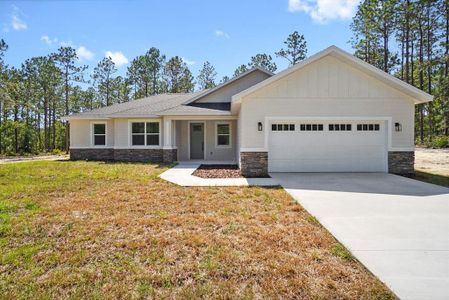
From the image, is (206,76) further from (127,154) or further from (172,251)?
(172,251)

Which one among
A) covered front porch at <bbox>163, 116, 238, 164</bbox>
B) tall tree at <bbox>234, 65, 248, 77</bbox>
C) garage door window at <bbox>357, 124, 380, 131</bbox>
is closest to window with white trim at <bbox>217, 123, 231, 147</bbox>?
covered front porch at <bbox>163, 116, 238, 164</bbox>

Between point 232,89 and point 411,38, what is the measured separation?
962 inches

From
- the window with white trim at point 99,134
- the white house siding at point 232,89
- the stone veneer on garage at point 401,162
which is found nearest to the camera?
the stone veneer on garage at point 401,162

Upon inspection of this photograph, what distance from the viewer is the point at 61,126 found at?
37.8 meters

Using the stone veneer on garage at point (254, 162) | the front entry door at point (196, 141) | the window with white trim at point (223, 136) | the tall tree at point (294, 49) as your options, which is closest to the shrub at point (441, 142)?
the tall tree at point (294, 49)

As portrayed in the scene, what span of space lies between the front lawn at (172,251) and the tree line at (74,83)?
83.9 feet

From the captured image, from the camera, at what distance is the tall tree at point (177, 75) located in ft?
121

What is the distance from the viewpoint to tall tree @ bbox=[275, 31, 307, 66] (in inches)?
1291

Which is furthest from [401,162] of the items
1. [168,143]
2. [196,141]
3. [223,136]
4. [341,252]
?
[168,143]

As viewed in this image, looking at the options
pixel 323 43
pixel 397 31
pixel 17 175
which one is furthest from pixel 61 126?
pixel 397 31

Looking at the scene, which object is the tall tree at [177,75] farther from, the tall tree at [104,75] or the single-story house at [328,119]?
the single-story house at [328,119]

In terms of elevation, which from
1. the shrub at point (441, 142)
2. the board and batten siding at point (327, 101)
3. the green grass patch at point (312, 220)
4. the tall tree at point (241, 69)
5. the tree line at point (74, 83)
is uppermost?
the tall tree at point (241, 69)

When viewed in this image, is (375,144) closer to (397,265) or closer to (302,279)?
(397,265)

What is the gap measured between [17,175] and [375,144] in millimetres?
13852
